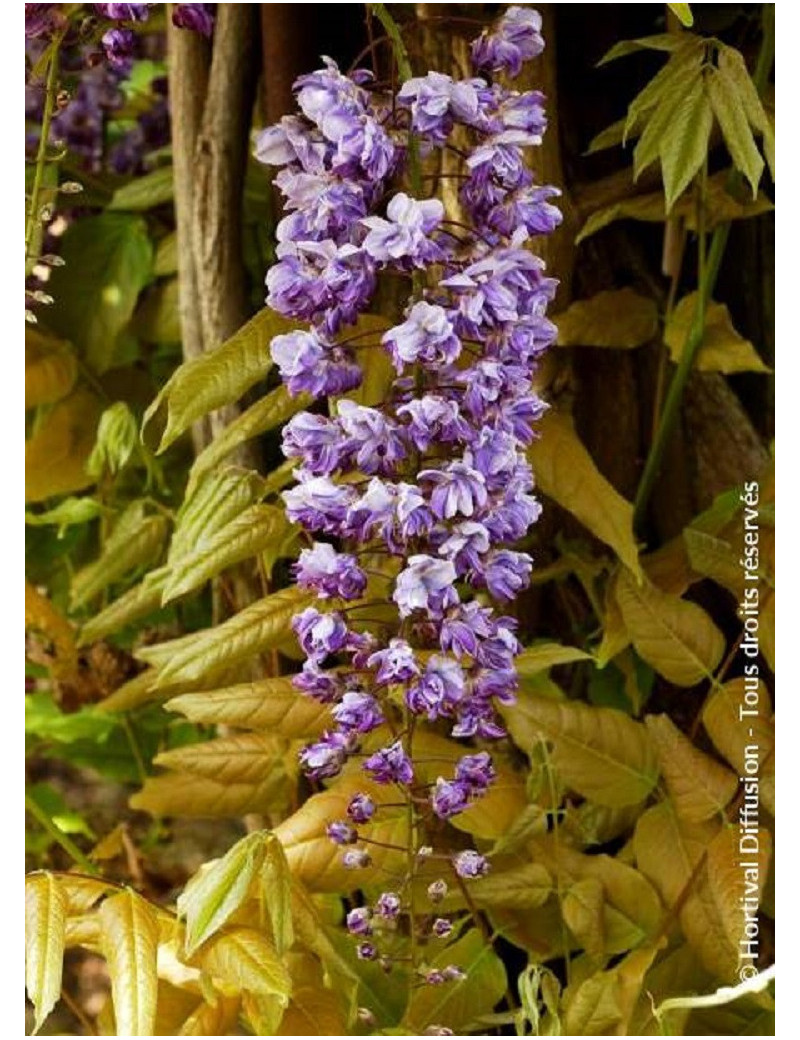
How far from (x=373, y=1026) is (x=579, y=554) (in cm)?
29

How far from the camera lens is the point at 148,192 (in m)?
1.00

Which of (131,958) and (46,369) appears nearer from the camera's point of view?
(131,958)

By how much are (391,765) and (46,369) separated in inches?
17.3

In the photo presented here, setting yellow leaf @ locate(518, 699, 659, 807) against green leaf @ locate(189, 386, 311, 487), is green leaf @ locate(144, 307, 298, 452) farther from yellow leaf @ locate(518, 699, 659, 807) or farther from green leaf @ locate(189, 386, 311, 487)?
yellow leaf @ locate(518, 699, 659, 807)

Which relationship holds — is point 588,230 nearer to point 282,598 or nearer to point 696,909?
point 282,598

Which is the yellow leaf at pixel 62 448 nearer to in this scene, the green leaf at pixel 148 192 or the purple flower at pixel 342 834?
the green leaf at pixel 148 192

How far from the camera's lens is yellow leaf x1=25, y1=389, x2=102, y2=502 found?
98cm

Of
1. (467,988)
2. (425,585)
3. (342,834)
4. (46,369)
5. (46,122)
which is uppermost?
(46,122)

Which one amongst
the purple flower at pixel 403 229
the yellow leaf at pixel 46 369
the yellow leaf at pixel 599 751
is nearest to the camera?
the purple flower at pixel 403 229

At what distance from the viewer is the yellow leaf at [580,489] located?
0.81m

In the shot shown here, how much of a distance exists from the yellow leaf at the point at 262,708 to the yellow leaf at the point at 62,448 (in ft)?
0.80

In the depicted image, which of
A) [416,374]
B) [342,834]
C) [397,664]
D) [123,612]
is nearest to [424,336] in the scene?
[416,374]

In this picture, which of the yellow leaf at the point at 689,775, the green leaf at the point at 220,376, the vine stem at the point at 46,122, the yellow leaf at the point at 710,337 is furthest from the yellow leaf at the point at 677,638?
the vine stem at the point at 46,122

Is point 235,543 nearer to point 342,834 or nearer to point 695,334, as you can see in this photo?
point 342,834
